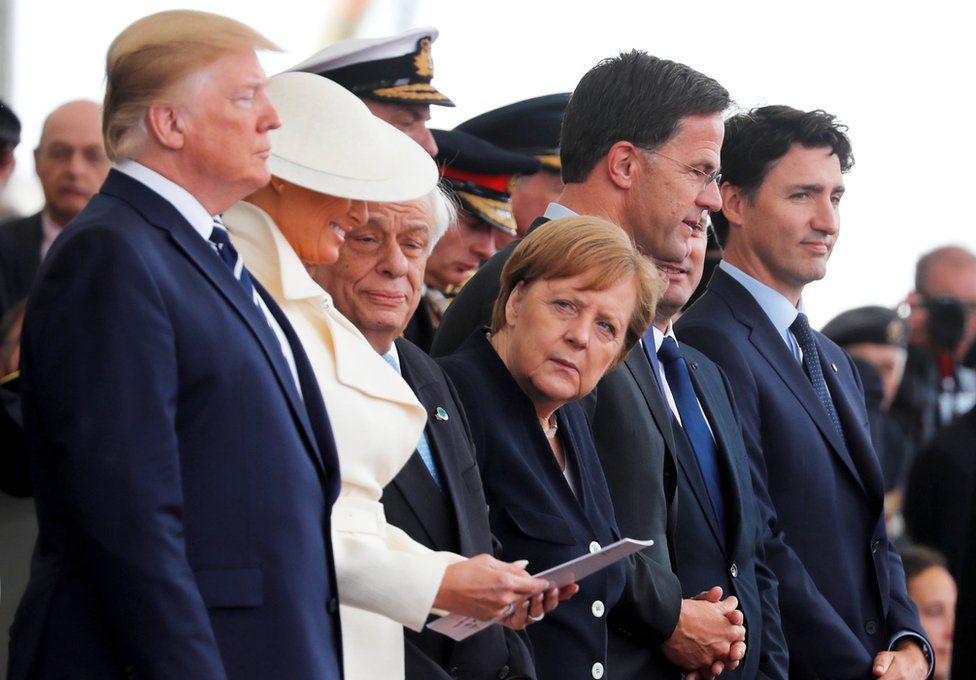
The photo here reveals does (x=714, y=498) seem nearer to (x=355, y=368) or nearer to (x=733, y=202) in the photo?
(x=733, y=202)

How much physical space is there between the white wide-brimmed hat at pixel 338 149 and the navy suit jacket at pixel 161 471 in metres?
0.40

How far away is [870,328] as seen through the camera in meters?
7.41

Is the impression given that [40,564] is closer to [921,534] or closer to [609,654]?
[609,654]

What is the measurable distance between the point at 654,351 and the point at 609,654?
2.89 feet

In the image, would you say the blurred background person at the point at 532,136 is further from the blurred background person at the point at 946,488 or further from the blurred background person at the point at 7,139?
the blurred background person at the point at 946,488

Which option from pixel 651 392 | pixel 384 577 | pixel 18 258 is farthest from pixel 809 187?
pixel 384 577

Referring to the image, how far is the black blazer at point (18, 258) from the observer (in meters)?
4.63

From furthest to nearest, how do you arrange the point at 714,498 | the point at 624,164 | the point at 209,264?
1. the point at 624,164
2. the point at 714,498
3. the point at 209,264

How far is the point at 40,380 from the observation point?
240 centimetres

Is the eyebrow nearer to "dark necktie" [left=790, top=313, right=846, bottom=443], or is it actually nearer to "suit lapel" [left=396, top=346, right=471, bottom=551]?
"dark necktie" [left=790, top=313, right=846, bottom=443]

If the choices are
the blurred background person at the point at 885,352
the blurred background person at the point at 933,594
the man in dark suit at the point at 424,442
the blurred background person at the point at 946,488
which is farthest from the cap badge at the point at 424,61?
the blurred background person at the point at 885,352

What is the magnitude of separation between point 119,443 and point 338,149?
0.87 meters

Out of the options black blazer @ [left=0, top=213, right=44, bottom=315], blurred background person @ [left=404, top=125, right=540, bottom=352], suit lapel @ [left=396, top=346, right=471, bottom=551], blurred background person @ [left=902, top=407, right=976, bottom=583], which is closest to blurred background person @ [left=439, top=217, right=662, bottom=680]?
suit lapel @ [left=396, top=346, right=471, bottom=551]

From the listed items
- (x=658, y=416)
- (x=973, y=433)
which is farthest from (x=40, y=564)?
(x=973, y=433)
